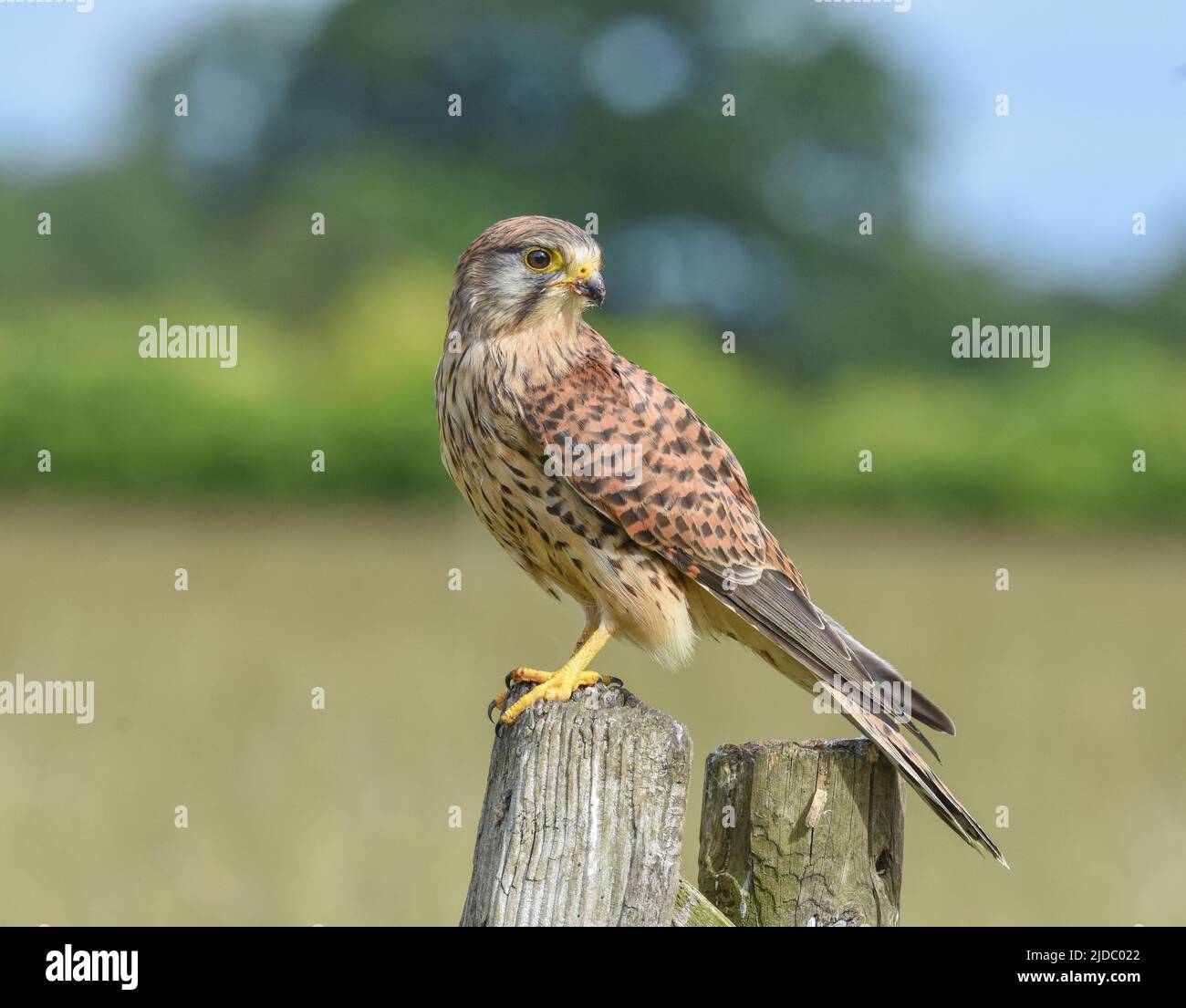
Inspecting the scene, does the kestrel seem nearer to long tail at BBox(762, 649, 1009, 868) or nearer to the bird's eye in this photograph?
the bird's eye

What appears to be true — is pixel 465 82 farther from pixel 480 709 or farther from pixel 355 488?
pixel 480 709

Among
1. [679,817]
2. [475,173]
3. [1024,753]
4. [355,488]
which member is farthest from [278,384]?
[679,817]

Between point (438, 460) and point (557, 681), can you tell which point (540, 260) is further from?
point (438, 460)

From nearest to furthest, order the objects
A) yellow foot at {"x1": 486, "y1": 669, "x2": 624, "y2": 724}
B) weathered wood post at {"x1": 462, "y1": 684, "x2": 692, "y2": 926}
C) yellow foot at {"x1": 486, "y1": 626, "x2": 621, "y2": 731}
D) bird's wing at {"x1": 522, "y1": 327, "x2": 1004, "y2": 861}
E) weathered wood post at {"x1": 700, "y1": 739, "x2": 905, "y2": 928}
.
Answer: weathered wood post at {"x1": 462, "y1": 684, "x2": 692, "y2": 926} < weathered wood post at {"x1": 700, "y1": 739, "x2": 905, "y2": 928} < yellow foot at {"x1": 486, "y1": 626, "x2": 621, "y2": 731} < yellow foot at {"x1": 486, "y1": 669, "x2": 624, "y2": 724} < bird's wing at {"x1": 522, "y1": 327, "x2": 1004, "y2": 861}

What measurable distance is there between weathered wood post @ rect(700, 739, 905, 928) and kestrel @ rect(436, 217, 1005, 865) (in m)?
0.70

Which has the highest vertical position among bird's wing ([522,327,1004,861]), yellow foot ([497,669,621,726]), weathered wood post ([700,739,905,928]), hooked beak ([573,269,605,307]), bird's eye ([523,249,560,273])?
bird's eye ([523,249,560,273])

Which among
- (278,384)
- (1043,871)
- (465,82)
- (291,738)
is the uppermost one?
(465,82)

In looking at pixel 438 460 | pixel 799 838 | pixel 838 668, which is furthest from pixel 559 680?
pixel 438 460

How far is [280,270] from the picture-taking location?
1249 inches

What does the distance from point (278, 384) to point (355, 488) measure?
3327 mm

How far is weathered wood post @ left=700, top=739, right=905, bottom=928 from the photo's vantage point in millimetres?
3141

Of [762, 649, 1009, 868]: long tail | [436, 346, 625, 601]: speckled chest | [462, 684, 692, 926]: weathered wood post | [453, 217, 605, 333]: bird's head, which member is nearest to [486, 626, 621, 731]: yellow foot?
[436, 346, 625, 601]: speckled chest

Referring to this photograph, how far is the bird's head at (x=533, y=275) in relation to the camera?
412cm

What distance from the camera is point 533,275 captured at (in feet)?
13.6
